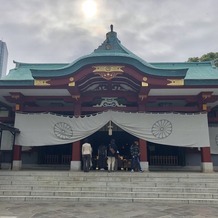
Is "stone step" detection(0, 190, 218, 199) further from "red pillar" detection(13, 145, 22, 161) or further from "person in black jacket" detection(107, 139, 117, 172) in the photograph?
"red pillar" detection(13, 145, 22, 161)

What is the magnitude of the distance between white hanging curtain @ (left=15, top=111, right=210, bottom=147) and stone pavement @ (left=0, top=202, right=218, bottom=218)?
466cm

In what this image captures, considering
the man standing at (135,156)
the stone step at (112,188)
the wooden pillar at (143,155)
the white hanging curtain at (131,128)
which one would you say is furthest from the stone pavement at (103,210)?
the white hanging curtain at (131,128)

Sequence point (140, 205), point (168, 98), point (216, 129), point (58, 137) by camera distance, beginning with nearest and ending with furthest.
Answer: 1. point (140, 205)
2. point (58, 137)
3. point (168, 98)
4. point (216, 129)

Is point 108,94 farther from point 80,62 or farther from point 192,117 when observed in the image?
point 192,117

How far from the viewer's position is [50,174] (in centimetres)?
998

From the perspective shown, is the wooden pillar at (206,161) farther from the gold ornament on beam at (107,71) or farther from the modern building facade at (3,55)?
the modern building facade at (3,55)

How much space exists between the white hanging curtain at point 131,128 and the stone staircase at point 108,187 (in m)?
2.51

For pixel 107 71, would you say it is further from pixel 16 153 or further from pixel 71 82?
pixel 16 153

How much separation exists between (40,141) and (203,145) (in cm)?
846

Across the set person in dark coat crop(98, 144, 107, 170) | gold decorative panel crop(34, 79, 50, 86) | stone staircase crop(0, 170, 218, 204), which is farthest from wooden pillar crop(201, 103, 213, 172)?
gold decorative panel crop(34, 79, 50, 86)

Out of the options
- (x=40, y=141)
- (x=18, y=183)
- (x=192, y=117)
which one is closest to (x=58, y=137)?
(x=40, y=141)

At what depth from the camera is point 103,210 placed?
685cm

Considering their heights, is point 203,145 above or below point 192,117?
below

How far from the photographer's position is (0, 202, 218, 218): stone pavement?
20.6 feet
